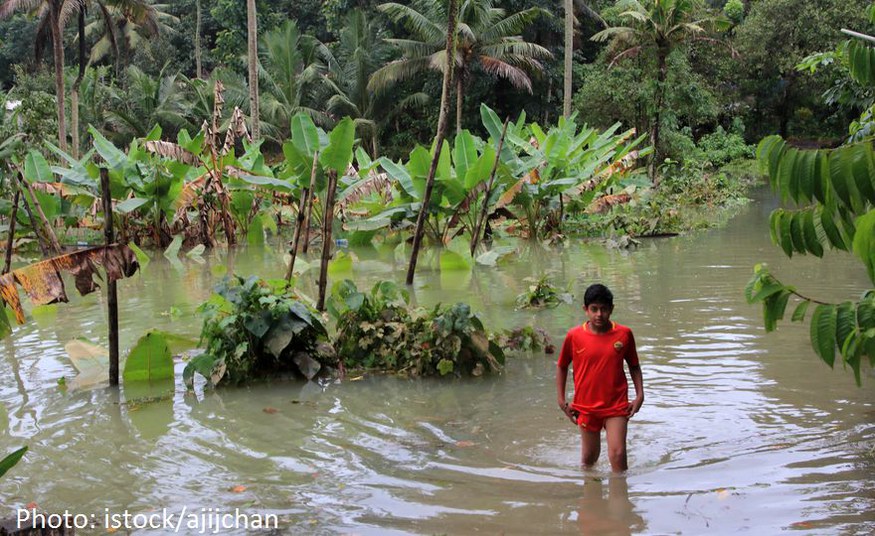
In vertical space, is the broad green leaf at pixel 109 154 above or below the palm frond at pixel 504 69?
below

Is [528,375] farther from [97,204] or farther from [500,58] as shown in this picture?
[500,58]

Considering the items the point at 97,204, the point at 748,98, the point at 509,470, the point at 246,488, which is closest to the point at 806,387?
the point at 509,470

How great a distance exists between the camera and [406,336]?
7.41m

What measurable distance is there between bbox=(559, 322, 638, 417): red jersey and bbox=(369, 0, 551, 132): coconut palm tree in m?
25.0

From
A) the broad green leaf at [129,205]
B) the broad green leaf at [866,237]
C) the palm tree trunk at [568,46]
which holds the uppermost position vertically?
the palm tree trunk at [568,46]

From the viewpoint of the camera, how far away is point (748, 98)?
40.5 metres

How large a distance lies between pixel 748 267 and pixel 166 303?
8.07 m

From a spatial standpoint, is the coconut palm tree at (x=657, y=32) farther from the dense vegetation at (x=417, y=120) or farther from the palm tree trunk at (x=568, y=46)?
the palm tree trunk at (x=568, y=46)

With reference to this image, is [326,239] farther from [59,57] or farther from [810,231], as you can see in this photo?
[59,57]

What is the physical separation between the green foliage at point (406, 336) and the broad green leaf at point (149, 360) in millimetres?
1396

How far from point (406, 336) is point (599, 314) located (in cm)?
293

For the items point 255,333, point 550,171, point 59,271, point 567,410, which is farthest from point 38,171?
point 567,410

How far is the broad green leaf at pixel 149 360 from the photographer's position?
7008mm

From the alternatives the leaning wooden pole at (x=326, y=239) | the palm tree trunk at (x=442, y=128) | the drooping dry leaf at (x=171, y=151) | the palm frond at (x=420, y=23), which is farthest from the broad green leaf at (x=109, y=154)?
the palm frond at (x=420, y=23)
